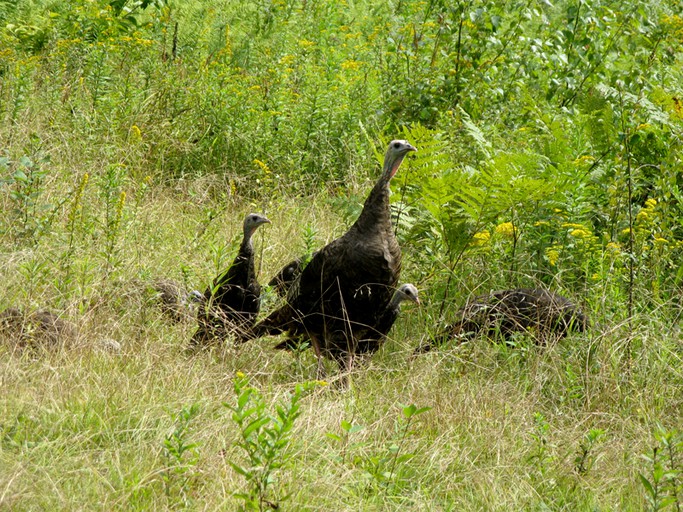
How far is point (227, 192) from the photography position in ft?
28.8

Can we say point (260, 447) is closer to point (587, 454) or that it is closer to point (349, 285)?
point (587, 454)

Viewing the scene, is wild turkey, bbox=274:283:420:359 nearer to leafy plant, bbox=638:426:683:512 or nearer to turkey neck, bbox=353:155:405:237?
turkey neck, bbox=353:155:405:237

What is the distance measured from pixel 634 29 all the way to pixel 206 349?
16.9ft

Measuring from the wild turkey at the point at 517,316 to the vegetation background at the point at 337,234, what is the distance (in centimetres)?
15

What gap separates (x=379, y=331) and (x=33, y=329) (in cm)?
223

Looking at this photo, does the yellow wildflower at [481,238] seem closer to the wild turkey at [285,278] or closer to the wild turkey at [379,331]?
the wild turkey at [379,331]

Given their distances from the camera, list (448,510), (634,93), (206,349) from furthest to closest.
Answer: (634,93)
(206,349)
(448,510)

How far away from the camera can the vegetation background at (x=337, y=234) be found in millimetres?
4301

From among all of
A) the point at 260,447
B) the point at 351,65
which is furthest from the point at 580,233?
the point at 351,65

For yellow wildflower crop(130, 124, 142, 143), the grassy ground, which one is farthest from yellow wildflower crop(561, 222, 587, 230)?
yellow wildflower crop(130, 124, 142, 143)

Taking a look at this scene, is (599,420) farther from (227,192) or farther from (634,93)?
(227,192)

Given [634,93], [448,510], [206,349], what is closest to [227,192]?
[206,349]

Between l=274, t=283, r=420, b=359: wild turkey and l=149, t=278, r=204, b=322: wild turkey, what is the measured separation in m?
0.68

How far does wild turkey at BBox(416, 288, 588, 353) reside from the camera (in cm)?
622
